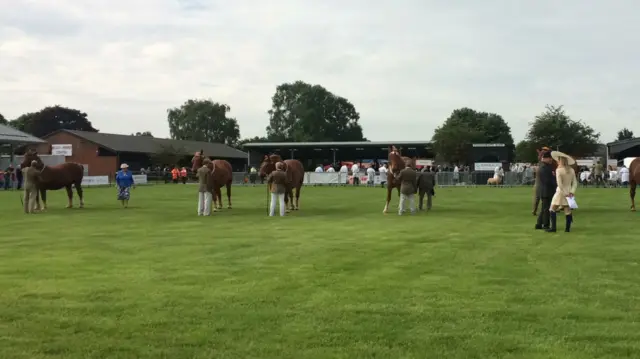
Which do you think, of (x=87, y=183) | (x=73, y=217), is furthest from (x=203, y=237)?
(x=87, y=183)

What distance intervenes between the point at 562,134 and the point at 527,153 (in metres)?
4.38

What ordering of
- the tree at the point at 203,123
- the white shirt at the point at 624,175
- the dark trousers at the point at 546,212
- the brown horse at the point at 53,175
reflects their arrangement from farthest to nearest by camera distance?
1. the tree at the point at 203,123
2. the white shirt at the point at 624,175
3. the brown horse at the point at 53,175
4. the dark trousers at the point at 546,212

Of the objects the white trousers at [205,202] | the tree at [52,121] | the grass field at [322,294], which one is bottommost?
the grass field at [322,294]

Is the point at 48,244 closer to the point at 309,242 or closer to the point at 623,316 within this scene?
the point at 309,242

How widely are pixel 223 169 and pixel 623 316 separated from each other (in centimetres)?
1757

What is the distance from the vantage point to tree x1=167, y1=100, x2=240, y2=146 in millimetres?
112562

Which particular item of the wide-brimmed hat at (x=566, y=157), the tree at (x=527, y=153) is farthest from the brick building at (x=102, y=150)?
the wide-brimmed hat at (x=566, y=157)

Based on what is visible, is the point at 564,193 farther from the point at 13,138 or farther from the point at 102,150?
the point at 102,150

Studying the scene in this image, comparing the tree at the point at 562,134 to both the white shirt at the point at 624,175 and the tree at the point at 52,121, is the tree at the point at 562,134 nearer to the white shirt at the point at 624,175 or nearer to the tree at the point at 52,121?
the white shirt at the point at 624,175

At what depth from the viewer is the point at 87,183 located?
1972 inches

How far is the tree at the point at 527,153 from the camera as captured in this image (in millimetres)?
61900

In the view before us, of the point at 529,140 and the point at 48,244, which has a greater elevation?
the point at 529,140

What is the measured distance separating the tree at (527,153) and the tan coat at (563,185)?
48532mm

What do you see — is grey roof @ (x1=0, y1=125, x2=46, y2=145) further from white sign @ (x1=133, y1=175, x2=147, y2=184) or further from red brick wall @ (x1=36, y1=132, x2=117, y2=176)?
red brick wall @ (x1=36, y1=132, x2=117, y2=176)
